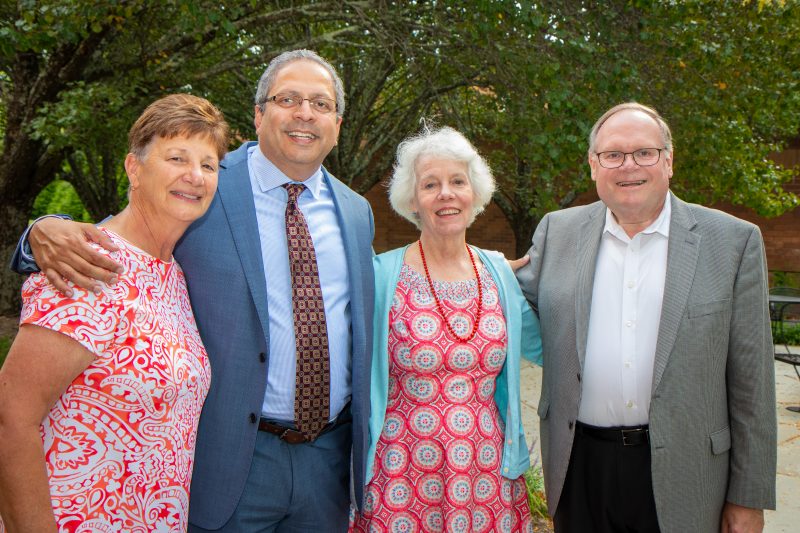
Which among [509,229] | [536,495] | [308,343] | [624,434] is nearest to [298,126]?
[308,343]

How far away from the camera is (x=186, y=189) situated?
2.14 meters


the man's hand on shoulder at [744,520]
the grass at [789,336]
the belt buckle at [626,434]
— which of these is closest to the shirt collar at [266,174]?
the belt buckle at [626,434]

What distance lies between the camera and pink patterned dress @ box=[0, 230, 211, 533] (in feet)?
6.11

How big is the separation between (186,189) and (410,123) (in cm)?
1011

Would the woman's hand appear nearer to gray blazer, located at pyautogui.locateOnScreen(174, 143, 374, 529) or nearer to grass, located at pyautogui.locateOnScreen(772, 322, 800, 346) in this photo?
gray blazer, located at pyautogui.locateOnScreen(174, 143, 374, 529)

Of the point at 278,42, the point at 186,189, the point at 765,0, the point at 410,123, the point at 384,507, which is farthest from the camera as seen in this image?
the point at 410,123

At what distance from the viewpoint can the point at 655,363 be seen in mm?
2504

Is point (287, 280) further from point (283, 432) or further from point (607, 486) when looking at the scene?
point (607, 486)

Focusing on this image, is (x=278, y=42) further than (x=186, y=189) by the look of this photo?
Yes

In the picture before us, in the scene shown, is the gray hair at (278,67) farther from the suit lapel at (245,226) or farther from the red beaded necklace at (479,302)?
the red beaded necklace at (479,302)

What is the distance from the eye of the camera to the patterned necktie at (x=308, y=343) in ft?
8.09

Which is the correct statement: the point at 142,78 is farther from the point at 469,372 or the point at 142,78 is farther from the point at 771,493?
the point at 771,493

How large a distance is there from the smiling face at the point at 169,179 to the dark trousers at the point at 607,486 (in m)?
1.80

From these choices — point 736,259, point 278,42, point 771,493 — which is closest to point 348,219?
point 736,259
